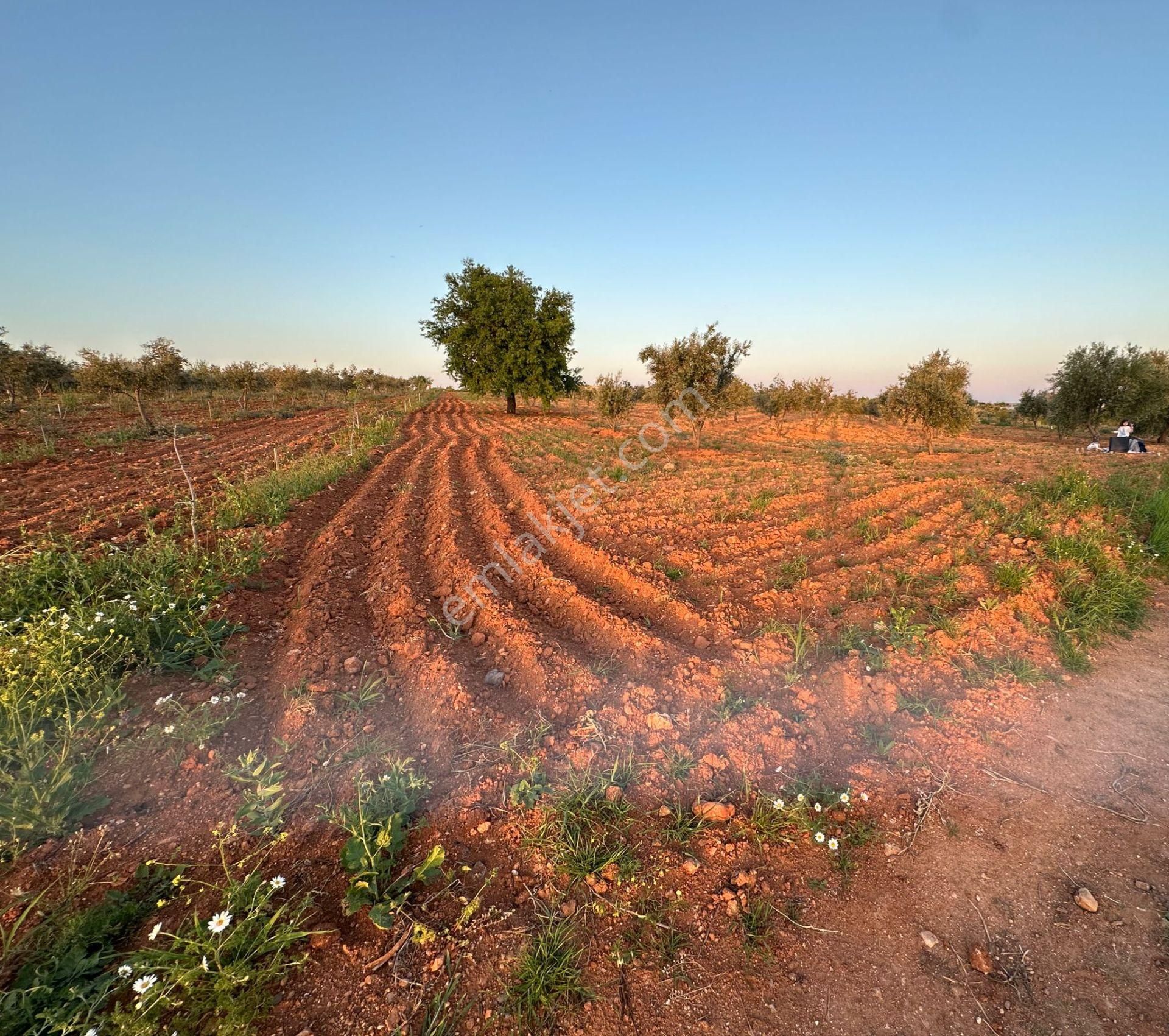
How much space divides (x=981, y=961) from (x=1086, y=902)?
2.67 feet

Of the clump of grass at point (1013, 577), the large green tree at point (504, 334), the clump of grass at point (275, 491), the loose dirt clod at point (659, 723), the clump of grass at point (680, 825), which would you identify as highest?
the large green tree at point (504, 334)

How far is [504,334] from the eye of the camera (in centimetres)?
2841

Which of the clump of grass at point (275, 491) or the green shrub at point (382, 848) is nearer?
the green shrub at point (382, 848)

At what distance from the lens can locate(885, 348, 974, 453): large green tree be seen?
20.2 metres

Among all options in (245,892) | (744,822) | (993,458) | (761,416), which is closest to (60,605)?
(245,892)

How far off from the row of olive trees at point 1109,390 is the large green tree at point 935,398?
26.3ft

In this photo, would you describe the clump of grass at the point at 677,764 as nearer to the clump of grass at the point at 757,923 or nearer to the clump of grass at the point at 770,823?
the clump of grass at the point at 770,823

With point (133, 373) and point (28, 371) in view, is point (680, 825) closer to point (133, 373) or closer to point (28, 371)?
point (133, 373)

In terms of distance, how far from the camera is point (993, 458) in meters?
16.9

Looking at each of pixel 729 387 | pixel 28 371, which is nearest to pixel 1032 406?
pixel 729 387

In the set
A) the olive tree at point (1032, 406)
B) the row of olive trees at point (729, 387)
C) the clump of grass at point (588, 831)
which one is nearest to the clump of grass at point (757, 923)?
the clump of grass at point (588, 831)

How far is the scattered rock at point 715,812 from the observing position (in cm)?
293

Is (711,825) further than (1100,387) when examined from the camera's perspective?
No

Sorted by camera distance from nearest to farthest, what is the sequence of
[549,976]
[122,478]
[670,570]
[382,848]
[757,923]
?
1. [549,976]
2. [757,923]
3. [382,848]
4. [670,570]
5. [122,478]
